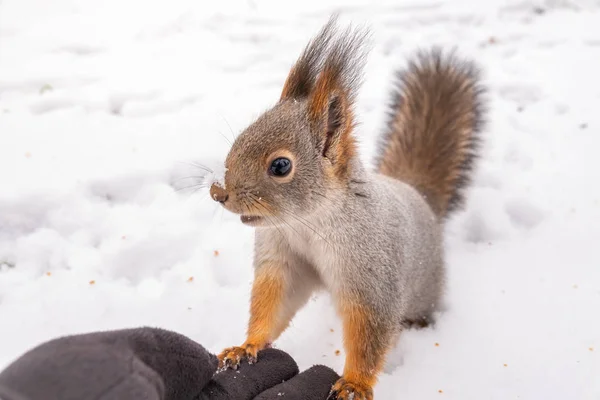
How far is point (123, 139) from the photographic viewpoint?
2.36 m

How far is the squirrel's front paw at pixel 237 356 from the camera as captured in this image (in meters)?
1.34

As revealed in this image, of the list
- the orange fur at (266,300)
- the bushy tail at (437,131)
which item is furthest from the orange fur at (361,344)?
the bushy tail at (437,131)

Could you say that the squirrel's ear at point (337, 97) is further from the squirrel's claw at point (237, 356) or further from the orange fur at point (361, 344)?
the squirrel's claw at point (237, 356)

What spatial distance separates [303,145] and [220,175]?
0.21 meters

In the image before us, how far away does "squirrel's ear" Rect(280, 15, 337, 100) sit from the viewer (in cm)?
133

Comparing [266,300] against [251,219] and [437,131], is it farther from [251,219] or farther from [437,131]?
[437,131]

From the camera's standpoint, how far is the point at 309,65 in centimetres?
135

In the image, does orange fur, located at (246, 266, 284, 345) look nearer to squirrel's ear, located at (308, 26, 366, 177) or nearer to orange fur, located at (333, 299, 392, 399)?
orange fur, located at (333, 299, 392, 399)

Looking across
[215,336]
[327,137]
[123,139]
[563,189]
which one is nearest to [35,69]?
[123,139]

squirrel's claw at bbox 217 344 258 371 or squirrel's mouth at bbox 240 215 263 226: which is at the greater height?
squirrel's mouth at bbox 240 215 263 226

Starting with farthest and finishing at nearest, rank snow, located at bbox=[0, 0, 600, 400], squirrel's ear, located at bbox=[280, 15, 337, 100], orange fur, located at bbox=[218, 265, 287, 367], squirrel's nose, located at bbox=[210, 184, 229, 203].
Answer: snow, located at bbox=[0, 0, 600, 400], orange fur, located at bbox=[218, 265, 287, 367], squirrel's ear, located at bbox=[280, 15, 337, 100], squirrel's nose, located at bbox=[210, 184, 229, 203]

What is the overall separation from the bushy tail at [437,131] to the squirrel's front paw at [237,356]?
96 cm

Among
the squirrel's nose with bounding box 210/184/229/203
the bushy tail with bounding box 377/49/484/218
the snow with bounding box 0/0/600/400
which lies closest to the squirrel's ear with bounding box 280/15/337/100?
the snow with bounding box 0/0/600/400

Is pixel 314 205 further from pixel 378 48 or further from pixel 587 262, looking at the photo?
pixel 378 48
